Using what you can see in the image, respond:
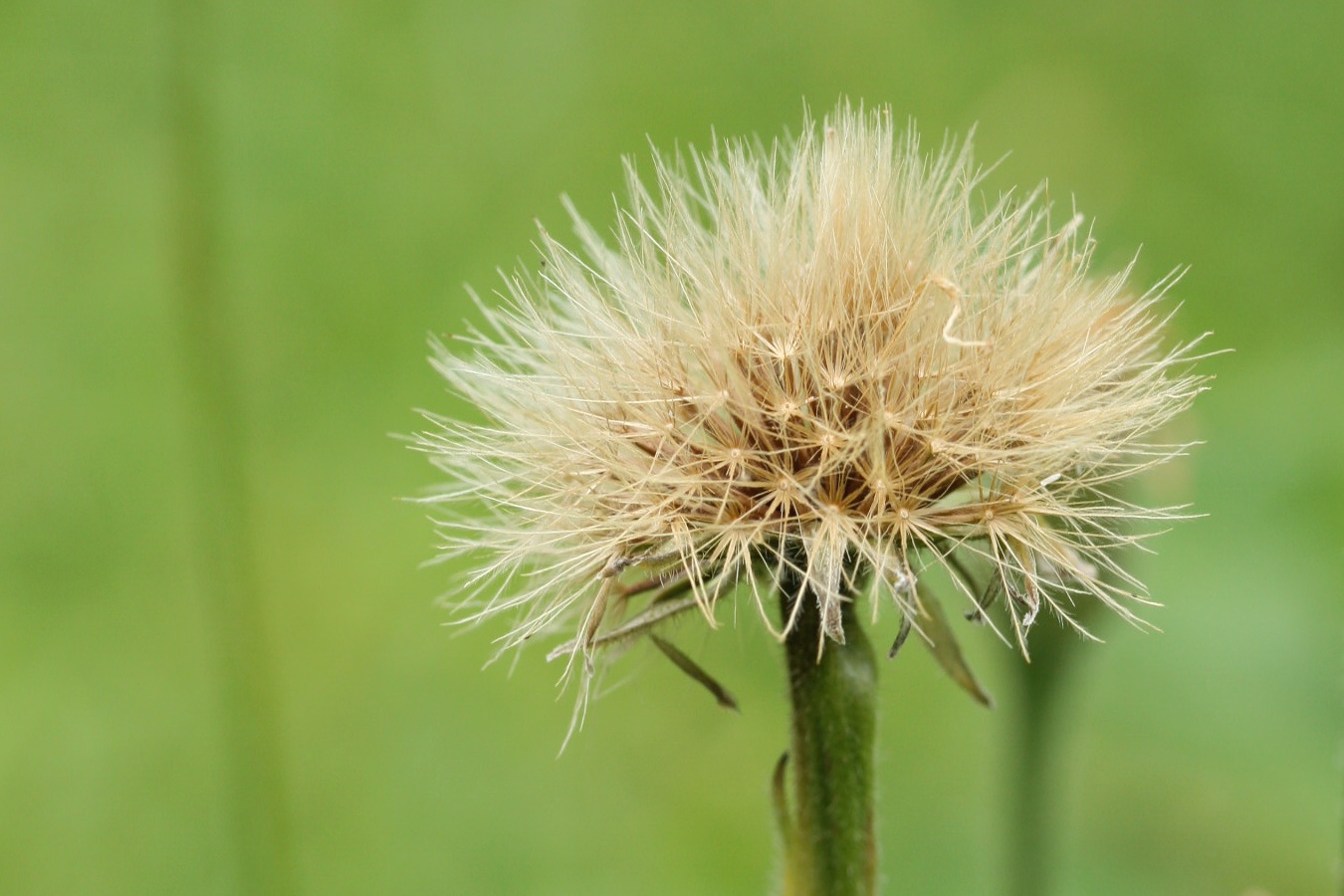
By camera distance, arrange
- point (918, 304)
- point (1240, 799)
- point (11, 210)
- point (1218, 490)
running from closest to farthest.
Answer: point (918, 304)
point (1240, 799)
point (1218, 490)
point (11, 210)

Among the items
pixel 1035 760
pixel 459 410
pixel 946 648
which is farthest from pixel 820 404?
pixel 459 410

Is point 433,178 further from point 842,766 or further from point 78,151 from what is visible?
point 842,766

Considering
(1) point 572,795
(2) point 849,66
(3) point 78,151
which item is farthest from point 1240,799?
(3) point 78,151

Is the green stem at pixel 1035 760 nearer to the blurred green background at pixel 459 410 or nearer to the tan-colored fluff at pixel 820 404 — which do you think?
the blurred green background at pixel 459 410

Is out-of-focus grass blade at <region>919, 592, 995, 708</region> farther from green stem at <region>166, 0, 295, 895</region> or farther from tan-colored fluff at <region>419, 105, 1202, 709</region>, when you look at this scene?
green stem at <region>166, 0, 295, 895</region>

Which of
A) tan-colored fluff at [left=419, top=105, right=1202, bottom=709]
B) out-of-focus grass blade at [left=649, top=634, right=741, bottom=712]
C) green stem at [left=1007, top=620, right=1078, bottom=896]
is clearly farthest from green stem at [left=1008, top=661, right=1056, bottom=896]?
out-of-focus grass blade at [left=649, top=634, right=741, bottom=712]

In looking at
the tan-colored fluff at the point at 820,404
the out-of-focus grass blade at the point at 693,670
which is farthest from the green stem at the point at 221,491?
the out-of-focus grass blade at the point at 693,670
